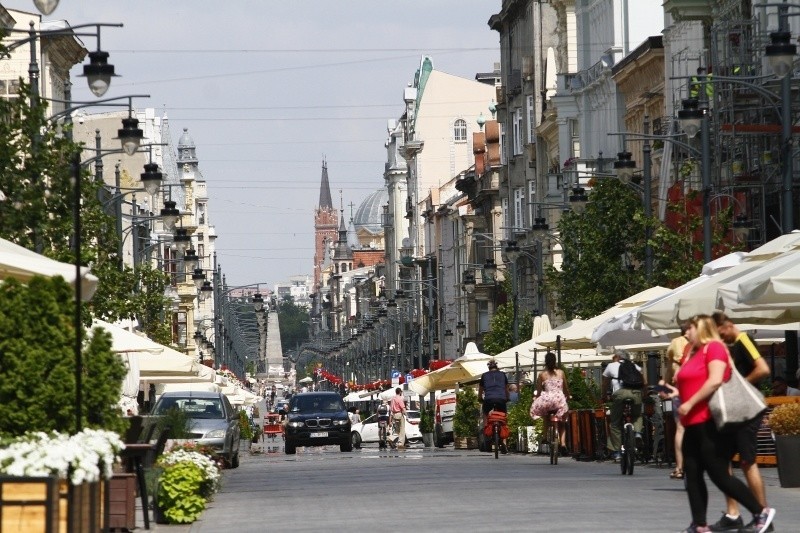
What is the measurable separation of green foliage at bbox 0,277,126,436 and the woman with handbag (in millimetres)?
4183

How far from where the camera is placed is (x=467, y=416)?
4725 cm

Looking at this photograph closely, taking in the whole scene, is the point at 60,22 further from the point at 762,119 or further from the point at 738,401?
the point at 738,401

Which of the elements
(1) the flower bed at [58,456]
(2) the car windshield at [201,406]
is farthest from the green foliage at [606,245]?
(1) the flower bed at [58,456]

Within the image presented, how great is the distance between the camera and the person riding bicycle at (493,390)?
1486 inches

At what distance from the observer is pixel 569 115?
248 ft

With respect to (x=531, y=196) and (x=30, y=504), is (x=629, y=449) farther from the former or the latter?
(x=531, y=196)

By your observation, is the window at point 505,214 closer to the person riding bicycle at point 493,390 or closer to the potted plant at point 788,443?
the person riding bicycle at point 493,390

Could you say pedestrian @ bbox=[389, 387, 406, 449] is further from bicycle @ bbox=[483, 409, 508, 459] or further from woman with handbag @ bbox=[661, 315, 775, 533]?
woman with handbag @ bbox=[661, 315, 775, 533]

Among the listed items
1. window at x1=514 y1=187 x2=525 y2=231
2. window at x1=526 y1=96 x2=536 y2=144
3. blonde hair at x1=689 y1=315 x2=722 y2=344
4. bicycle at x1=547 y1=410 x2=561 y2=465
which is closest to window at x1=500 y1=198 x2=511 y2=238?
window at x1=514 y1=187 x2=525 y2=231

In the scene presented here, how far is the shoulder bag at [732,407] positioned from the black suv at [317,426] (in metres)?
37.9

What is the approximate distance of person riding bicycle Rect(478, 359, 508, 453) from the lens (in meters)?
37.8

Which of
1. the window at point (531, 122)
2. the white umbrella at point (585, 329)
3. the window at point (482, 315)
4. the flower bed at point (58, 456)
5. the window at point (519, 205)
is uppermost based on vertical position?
the window at point (531, 122)

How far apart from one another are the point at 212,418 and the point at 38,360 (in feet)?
70.8

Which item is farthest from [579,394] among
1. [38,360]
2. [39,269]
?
[38,360]
